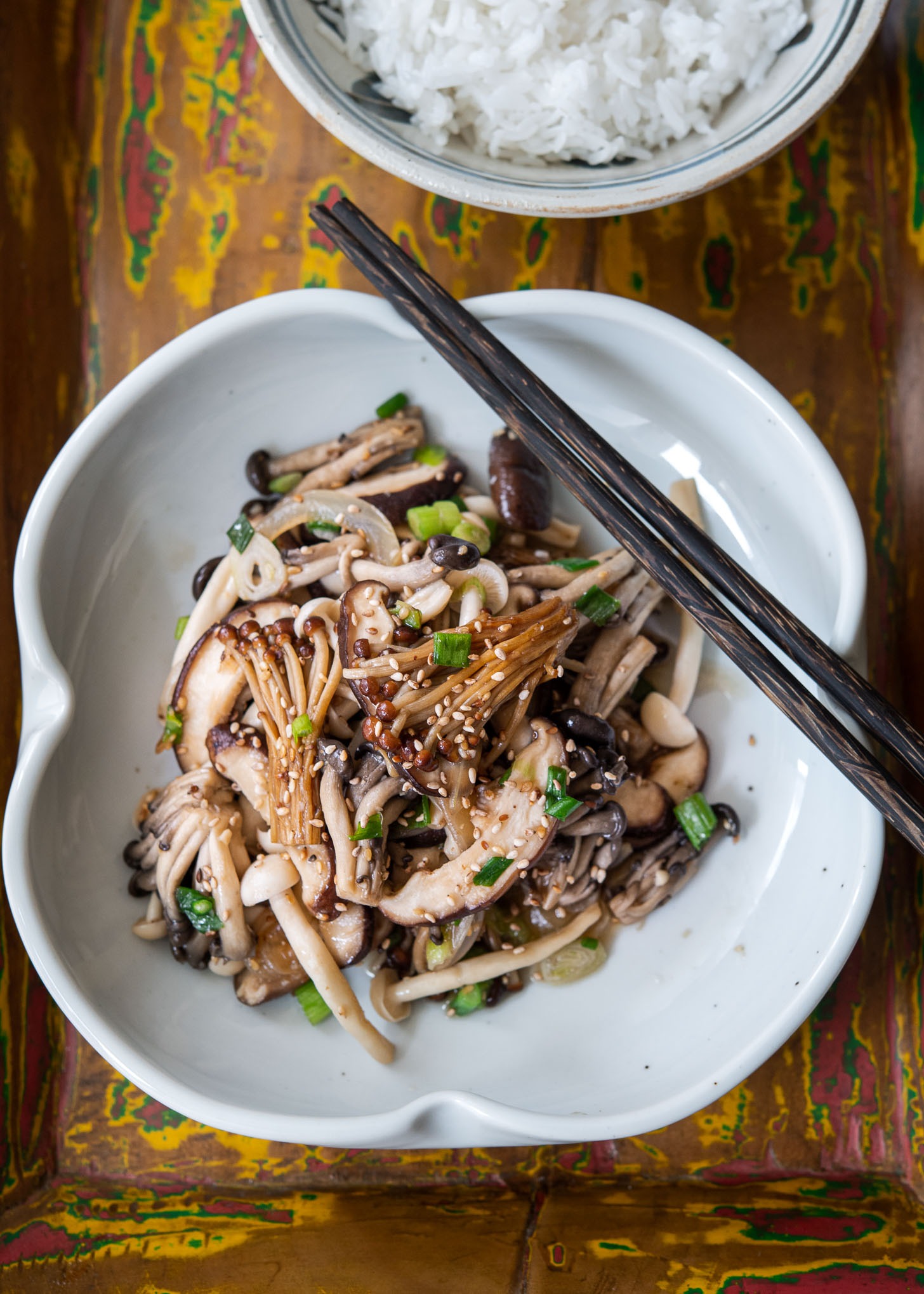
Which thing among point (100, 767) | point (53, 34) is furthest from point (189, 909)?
point (53, 34)

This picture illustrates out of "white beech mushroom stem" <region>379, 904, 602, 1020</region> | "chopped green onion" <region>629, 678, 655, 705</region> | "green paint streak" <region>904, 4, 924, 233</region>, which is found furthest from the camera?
"green paint streak" <region>904, 4, 924, 233</region>

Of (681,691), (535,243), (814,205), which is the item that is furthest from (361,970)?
(814,205)

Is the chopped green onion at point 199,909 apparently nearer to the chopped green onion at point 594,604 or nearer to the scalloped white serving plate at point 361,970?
the scalloped white serving plate at point 361,970

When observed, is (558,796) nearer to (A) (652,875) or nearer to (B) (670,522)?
(A) (652,875)

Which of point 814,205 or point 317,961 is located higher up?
point 814,205

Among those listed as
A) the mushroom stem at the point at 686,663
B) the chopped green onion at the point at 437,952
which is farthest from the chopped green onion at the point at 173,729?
the mushroom stem at the point at 686,663

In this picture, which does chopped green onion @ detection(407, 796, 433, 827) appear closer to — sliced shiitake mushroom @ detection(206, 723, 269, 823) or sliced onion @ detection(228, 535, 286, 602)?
sliced shiitake mushroom @ detection(206, 723, 269, 823)

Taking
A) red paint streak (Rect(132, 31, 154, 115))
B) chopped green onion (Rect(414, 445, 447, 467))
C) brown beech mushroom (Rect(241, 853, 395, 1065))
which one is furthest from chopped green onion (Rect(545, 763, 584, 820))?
red paint streak (Rect(132, 31, 154, 115))
